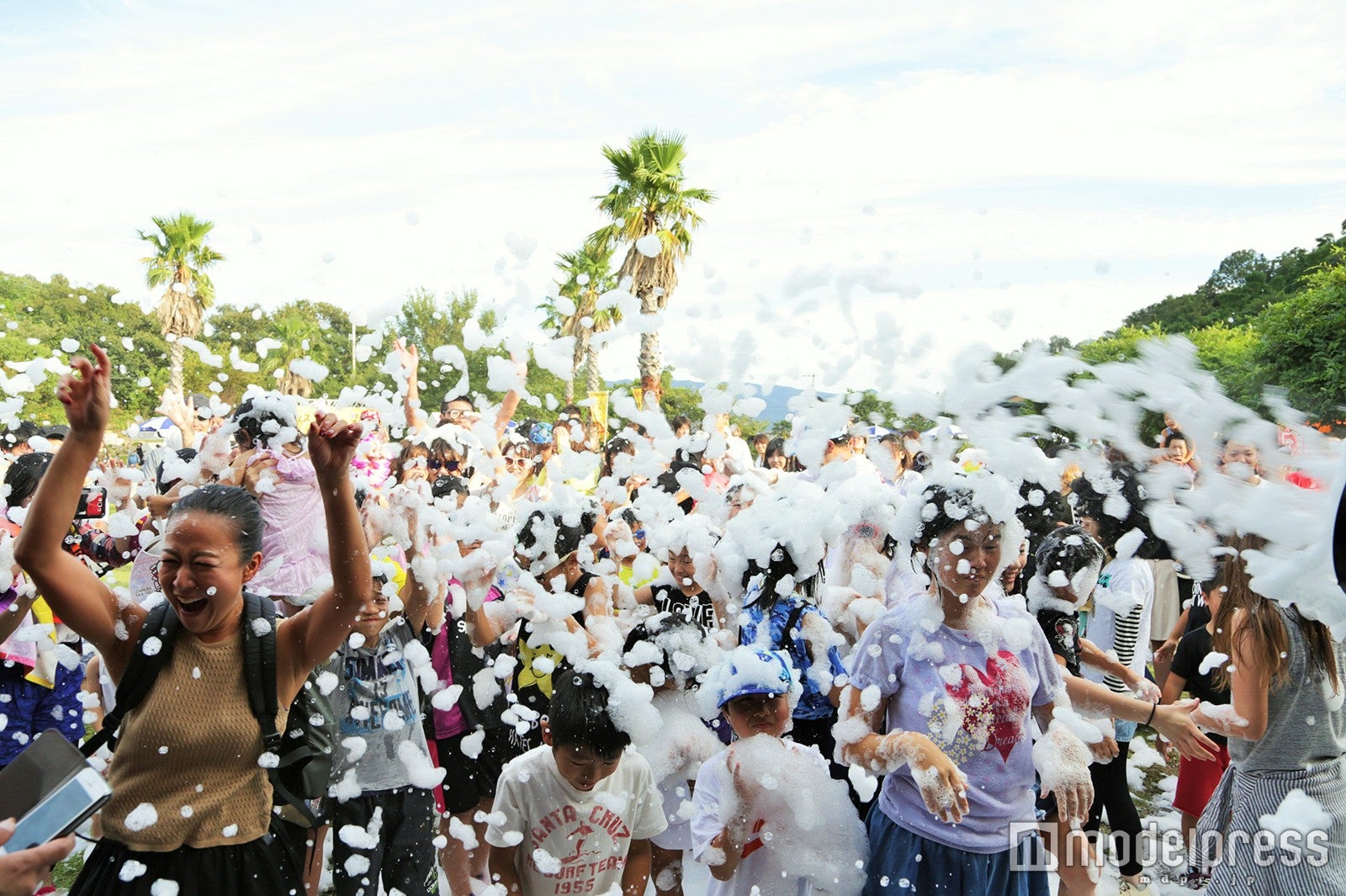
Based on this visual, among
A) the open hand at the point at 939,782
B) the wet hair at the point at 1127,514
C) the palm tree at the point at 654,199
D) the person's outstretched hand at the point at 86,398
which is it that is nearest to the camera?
the person's outstretched hand at the point at 86,398

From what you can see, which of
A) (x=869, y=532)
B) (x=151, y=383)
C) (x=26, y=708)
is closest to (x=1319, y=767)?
(x=869, y=532)

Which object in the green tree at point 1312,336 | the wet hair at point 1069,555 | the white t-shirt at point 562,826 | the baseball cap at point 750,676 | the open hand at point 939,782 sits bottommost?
the white t-shirt at point 562,826

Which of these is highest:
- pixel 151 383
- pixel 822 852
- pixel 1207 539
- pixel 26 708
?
pixel 151 383

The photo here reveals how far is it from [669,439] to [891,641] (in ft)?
6.95

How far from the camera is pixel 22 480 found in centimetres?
443

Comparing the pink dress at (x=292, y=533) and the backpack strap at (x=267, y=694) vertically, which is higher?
the pink dress at (x=292, y=533)

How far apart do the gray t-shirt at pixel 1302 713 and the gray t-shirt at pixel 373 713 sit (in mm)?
2642

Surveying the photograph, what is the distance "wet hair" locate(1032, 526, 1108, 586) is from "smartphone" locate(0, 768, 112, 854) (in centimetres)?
305

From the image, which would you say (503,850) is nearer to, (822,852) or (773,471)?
(822,852)

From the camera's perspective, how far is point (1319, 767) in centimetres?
296

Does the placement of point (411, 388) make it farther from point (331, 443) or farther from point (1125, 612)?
point (1125, 612)

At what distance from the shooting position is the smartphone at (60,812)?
6.26 feet

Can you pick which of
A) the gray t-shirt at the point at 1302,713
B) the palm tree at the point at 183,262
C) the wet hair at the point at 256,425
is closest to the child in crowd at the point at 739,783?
the gray t-shirt at the point at 1302,713

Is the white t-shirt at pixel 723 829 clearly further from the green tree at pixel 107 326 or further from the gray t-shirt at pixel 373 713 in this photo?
the green tree at pixel 107 326
